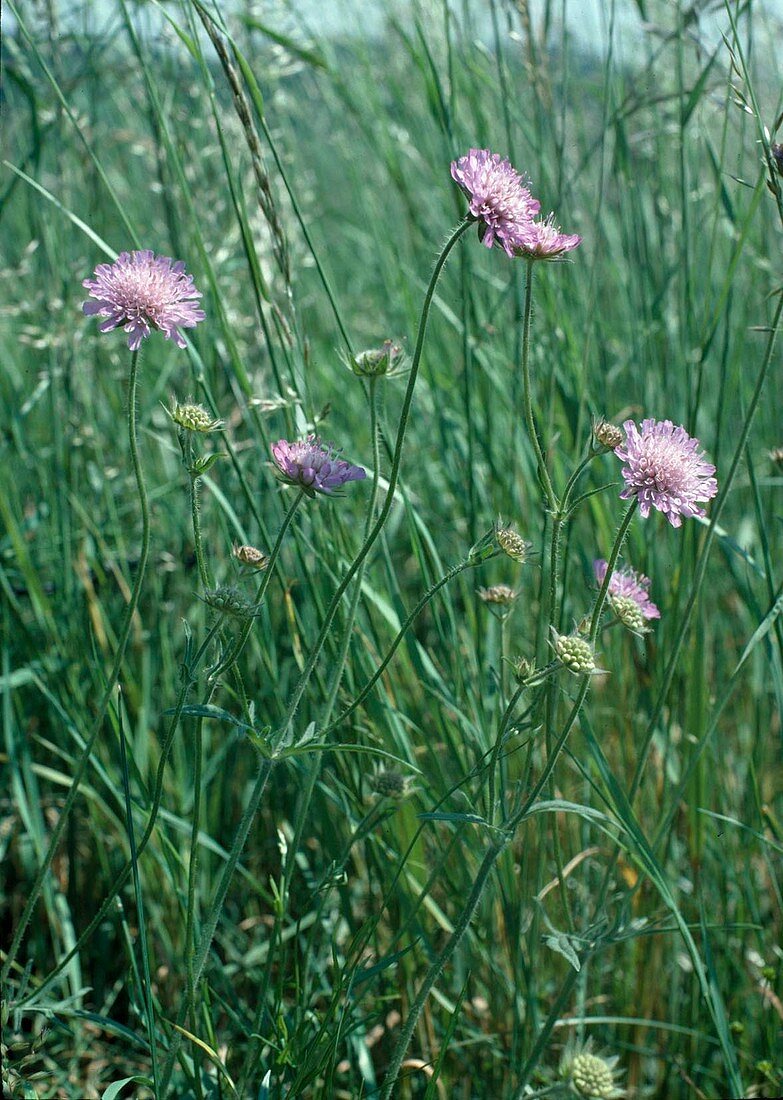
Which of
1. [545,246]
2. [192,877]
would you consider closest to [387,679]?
[192,877]

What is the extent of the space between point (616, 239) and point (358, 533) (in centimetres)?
125

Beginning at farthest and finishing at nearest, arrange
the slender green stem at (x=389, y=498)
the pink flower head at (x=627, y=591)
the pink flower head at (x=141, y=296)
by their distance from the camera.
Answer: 1. the pink flower head at (x=627, y=591)
2. the pink flower head at (x=141, y=296)
3. the slender green stem at (x=389, y=498)

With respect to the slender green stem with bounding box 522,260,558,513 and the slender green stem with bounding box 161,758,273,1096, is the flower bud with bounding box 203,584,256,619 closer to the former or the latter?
the slender green stem with bounding box 161,758,273,1096

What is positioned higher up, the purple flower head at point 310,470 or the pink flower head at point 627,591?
the purple flower head at point 310,470

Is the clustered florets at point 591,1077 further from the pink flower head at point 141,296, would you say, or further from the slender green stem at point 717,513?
the pink flower head at point 141,296

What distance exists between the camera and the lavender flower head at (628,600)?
1.00 meters

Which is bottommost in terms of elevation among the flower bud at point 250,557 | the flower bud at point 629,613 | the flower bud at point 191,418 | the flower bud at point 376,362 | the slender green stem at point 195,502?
the flower bud at point 629,613

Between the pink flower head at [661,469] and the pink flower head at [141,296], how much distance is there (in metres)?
0.43

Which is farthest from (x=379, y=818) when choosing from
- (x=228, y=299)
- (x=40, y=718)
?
(x=228, y=299)

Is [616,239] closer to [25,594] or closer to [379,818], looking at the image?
[25,594]

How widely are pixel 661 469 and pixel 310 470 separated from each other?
1.08ft

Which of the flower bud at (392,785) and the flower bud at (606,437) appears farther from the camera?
the flower bud at (392,785)

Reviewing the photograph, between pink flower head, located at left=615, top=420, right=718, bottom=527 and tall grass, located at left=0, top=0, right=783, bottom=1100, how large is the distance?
0.03m

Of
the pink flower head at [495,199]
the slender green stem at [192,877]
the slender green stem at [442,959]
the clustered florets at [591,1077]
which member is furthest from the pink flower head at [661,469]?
Result: the clustered florets at [591,1077]
